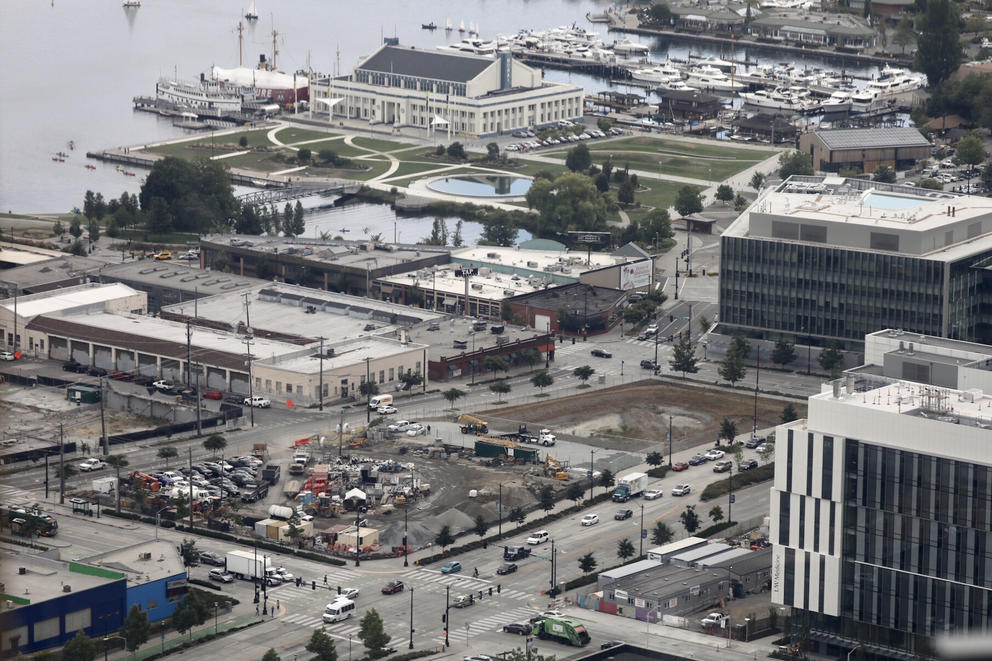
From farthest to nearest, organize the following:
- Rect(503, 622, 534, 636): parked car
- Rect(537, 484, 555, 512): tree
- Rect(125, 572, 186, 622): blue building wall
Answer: Rect(537, 484, 555, 512): tree
Rect(125, 572, 186, 622): blue building wall
Rect(503, 622, 534, 636): parked car

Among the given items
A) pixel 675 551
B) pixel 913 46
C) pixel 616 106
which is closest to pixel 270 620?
pixel 675 551

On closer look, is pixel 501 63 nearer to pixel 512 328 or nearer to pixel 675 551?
pixel 512 328

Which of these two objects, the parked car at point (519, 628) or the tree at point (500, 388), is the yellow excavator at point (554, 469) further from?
the parked car at point (519, 628)

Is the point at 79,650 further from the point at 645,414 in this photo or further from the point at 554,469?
the point at 645,414

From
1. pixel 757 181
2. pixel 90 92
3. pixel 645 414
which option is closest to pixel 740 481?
pixel 645 414

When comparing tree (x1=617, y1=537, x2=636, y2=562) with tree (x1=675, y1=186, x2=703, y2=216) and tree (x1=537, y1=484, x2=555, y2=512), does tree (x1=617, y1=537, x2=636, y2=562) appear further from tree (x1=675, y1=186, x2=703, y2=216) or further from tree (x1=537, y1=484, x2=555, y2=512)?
tree (x1=675, y1=186, x2=703, y2=216)

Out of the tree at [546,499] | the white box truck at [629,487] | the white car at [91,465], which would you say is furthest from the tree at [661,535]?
the white car at [91,465]

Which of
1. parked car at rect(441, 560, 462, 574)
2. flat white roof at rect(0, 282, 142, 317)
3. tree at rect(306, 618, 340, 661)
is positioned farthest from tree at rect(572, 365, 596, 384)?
tree at rect(306, 618, 340, 661)
